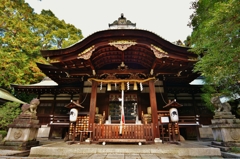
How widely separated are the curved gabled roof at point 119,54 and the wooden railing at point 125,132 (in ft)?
10.9

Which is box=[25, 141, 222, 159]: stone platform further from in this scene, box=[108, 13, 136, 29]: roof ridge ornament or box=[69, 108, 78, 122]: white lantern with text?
box=[108, 13, 136, 29]: roof ridge ornament

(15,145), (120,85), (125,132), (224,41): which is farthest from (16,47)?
(224,41)

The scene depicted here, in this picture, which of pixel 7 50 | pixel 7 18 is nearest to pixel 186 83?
pixel 7 50

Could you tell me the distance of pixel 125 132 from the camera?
634cm

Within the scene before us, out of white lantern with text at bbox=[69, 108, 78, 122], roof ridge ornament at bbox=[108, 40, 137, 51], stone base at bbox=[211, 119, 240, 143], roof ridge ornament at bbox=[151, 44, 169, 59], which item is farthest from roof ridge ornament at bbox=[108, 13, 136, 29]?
stone base at bbox=[211, 119, 240, 143]

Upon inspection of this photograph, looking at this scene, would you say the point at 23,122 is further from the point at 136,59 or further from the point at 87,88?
the point at 136,59

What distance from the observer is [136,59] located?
8.60 meters

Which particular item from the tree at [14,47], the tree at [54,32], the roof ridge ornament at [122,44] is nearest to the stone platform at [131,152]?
the roof ridge ornament at [122,44]

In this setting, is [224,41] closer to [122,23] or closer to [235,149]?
[235,149]

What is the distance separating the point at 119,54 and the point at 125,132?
180 inches

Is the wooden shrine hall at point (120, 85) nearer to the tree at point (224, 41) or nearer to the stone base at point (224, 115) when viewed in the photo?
the stone base at point (224, 115)

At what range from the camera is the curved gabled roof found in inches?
272

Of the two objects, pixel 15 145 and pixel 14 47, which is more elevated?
pixel 14 47

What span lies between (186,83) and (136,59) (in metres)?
4.73
